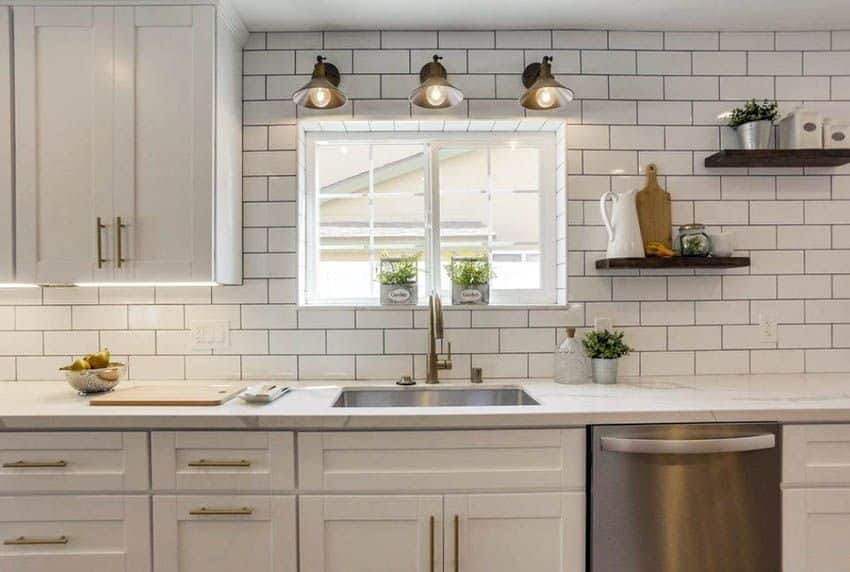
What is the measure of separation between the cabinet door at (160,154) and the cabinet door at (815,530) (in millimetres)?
1940

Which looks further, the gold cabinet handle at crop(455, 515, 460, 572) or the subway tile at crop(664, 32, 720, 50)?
the subway tile at crop(664, 32, 720, 50)

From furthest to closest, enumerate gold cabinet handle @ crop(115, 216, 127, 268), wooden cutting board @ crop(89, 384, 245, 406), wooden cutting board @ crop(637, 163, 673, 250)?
wooden cutting board @ crop(637, 163, 673, 250)
gold cabinet handle @ crop(115, 216, 127, 268)
wooden cutting board @ crop(89, 384, 245, 406)

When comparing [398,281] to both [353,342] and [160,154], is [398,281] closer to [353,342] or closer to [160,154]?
[353,342]

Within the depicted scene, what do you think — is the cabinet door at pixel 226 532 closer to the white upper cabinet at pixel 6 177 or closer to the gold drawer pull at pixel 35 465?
the gold drawer pull at pixel 35 465

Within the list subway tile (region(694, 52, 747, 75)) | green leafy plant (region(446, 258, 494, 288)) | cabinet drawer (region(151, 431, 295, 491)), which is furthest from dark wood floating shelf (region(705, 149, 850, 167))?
cabinet drawer (region(151, 431, 295, 491))

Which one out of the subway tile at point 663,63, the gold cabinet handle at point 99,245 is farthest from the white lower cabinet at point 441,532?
the subway tile at point 663,63

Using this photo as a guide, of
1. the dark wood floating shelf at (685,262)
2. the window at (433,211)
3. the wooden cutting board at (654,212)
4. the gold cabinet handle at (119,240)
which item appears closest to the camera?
the gold cabinet handle at (119,240)

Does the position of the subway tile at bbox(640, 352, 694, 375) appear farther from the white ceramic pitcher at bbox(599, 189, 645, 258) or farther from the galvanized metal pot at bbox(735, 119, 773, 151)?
the galvanized metal pot at bbox(735, 119, 773, 151)

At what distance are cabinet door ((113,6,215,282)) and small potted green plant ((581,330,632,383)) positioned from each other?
141cm

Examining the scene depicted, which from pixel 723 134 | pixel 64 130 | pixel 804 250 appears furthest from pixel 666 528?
pixel 64 130

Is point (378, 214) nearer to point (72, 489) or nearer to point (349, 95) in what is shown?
point (349, 95)

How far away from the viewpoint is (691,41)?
212 centimetres

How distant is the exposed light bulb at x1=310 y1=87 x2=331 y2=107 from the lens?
70.8 inches

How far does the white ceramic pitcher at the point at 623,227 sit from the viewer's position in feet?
6.46
